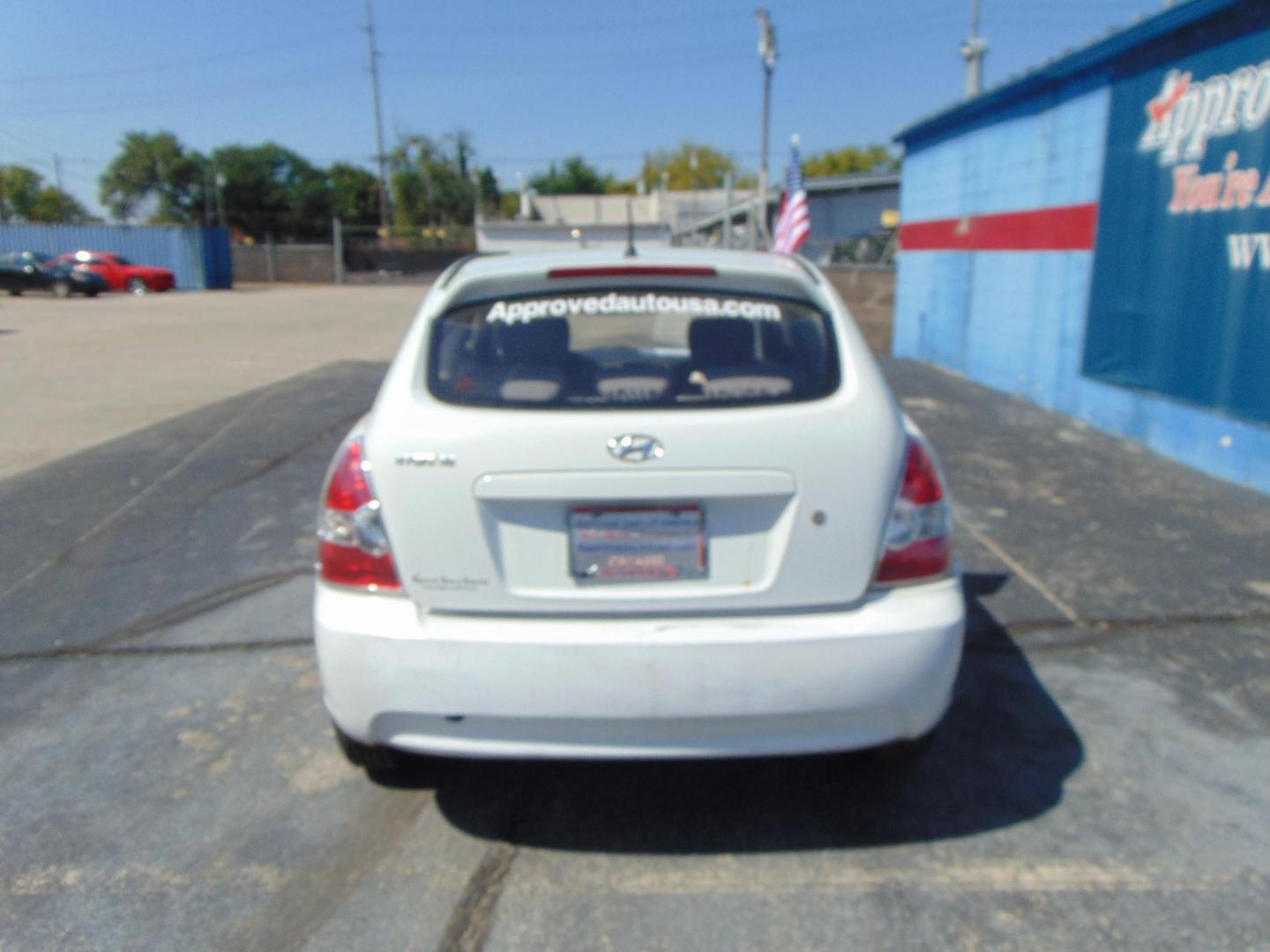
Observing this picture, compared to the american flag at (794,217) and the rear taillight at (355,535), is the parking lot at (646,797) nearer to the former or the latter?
the rear taillight at (355,535)

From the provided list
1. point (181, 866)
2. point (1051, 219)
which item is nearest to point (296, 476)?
point (181, 866)

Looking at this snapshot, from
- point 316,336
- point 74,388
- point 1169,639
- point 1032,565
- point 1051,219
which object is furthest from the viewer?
point 316,336

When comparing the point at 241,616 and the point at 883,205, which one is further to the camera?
the point at 883,205

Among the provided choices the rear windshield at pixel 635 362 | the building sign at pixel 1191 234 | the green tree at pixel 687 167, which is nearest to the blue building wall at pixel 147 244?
the building sign at pixel 1191 234

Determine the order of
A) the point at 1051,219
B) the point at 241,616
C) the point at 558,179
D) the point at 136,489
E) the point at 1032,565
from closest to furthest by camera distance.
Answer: the point at 241,616
the point at 1032,565
the point at 136,489
the point at 1051,219
the point at 558,179

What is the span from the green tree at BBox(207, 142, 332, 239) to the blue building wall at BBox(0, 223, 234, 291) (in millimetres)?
43433

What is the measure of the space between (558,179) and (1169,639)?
105334 mm

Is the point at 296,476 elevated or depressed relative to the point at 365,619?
depressed

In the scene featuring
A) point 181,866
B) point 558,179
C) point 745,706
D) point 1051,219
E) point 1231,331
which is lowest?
point 181,866

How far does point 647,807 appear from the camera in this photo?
3146 millimetres

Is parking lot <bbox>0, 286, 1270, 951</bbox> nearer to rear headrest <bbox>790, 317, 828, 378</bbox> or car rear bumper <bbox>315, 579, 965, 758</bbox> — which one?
car rear bumper <bbox>315, 579, 965, 758</bbox>

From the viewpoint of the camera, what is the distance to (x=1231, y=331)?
7078 mm

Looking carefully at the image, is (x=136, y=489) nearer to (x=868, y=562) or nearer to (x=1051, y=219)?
(x=868, y=562)

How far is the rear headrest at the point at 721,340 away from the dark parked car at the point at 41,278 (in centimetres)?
3627
